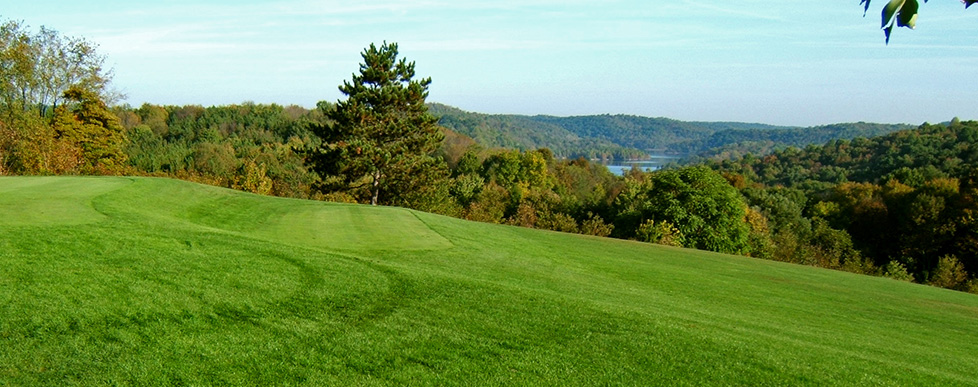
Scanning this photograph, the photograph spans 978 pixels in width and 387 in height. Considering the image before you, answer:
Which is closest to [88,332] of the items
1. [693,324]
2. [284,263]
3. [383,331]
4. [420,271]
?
[383,331]

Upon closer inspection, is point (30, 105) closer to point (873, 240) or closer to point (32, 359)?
point (32, 359)

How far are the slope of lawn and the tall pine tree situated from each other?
25120mm

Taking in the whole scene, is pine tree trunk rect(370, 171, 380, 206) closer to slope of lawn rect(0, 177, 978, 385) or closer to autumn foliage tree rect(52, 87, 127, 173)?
autumn foliage tree rect(52, 87, 127, 173)

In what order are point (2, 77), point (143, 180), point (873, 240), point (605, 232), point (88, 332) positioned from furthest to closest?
point (873, 240) → point (605, 232) → point (2, 77) → point (143, 180) → point (88, 332)

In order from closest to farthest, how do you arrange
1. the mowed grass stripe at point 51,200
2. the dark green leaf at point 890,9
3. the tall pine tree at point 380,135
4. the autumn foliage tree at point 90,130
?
the dark green leaf at point 890,9 < the mowed grass stripe at point 51,200 < the tall pine tree at point 380,135 < the autumn foliage tree at point 90,130

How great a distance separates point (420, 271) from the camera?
12.6m

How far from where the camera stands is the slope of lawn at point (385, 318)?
6637 mm

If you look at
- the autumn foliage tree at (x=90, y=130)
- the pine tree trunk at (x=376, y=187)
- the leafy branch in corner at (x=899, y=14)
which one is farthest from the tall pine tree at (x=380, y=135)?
the leafy branch in corner at (x=899, y=14)

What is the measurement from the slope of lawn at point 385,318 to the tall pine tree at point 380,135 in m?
25.1

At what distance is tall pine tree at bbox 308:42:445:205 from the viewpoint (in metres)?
42.5

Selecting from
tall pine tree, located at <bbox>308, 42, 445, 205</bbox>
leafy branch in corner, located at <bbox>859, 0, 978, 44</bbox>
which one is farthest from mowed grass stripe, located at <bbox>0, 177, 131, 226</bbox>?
tall pine tree, located at <bbox>308, 42, 445, 205</bbox>

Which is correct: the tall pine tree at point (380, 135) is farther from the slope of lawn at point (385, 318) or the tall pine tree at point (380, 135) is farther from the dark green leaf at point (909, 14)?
the dark green leaf at point (909, 14)

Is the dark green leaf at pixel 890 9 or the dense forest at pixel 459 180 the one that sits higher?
the dark green leaf at pixel 890 9

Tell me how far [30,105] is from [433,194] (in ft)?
99.4
